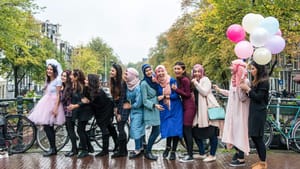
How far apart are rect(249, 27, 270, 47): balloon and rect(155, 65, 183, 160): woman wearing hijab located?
5.38ft

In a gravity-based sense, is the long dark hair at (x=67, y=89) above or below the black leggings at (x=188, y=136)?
above

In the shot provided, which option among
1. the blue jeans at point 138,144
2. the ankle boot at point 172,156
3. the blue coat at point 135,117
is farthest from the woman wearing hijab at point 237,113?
the blue jeans at point 138,144

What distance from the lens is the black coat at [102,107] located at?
8.18 m

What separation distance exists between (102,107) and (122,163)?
49.9 inches

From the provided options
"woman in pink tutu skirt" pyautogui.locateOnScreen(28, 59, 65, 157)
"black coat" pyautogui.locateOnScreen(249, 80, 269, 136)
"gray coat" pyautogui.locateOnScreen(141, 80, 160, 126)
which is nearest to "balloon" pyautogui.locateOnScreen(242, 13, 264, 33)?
"black coat" pyautogui.locateOnScreen(249, 80, 269, 136)

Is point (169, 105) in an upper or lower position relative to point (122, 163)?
upper

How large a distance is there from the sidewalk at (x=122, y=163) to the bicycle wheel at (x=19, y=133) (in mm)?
476

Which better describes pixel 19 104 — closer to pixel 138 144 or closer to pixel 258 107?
pixel 138 144

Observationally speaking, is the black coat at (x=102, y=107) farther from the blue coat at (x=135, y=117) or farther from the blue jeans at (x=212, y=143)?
the blue jeans at (x=212, y=143)

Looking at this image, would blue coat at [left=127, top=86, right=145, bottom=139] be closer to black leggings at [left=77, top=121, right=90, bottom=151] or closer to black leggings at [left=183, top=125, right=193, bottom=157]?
black leggings at [left=183, top=125, right=193, bottom=157]

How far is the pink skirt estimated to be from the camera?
27.5ft

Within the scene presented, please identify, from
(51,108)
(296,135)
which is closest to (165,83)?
(51,108)

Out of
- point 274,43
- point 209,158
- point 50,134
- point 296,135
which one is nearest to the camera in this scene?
point 274,43

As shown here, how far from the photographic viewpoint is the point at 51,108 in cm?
844
